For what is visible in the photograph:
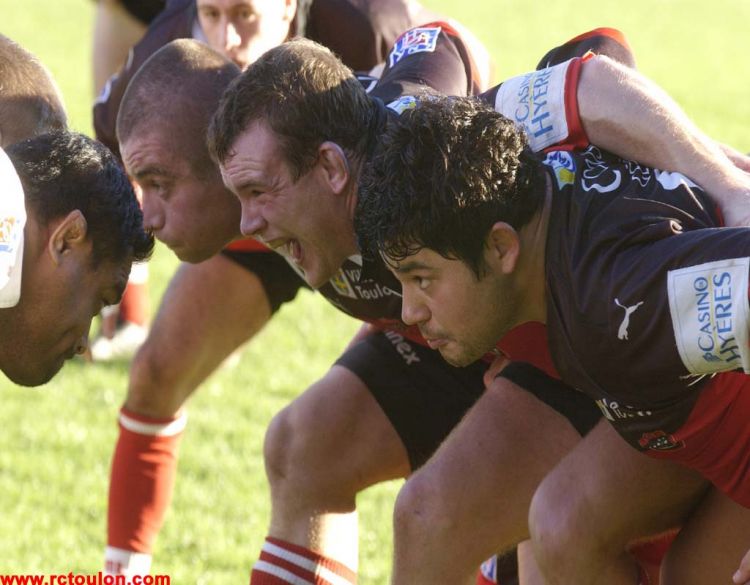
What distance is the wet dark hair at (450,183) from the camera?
3.20 meters

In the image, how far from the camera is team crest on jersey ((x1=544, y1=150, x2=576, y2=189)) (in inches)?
131

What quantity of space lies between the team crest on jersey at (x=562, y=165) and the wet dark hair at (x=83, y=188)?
1159 millimetres

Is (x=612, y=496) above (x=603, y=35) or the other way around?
the other way around

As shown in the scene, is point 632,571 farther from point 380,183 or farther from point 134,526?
point 134,526

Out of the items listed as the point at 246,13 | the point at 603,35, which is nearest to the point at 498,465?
the point at 603,35

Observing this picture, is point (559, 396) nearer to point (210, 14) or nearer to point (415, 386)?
point (415, 386)

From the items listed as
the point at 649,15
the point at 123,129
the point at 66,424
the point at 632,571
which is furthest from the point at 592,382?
the point at 649,15

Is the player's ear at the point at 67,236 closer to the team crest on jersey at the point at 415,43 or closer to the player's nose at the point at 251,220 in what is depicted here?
the player's nose at the point at 251,220

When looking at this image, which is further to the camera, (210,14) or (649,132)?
(210,14)

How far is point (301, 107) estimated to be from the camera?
3.67 m

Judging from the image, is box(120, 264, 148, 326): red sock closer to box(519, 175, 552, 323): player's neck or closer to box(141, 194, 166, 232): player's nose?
box(141, 194, 166, 232): player's nose

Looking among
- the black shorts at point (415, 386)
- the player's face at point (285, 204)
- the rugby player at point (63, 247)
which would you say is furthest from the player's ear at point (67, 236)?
the black shorts at point (415, 386)

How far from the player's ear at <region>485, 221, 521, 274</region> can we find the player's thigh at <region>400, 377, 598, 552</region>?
715 millimetres

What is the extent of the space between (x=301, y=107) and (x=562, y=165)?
0.72m
